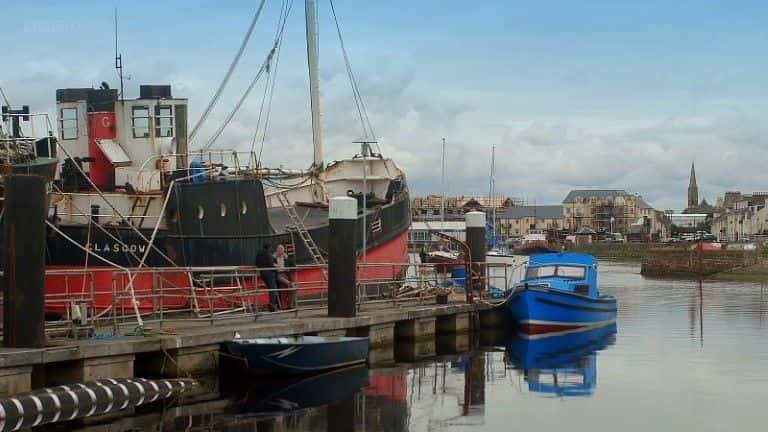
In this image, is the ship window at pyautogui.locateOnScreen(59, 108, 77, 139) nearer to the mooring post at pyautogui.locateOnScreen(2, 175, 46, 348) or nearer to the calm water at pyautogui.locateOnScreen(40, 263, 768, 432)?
the calm water at pyautogui.locateOnScreen(40, 263, 768, 432)

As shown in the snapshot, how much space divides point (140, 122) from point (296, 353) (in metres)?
14.2

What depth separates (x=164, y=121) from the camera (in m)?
32.4

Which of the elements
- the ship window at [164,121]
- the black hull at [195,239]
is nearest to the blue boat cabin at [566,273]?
the black hull at [195,239]

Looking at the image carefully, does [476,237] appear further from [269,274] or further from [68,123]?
[68,123]

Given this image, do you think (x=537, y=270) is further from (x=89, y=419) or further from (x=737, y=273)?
(x=737, y=273)

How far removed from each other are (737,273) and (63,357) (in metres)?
58.2

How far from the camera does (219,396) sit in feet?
61.6

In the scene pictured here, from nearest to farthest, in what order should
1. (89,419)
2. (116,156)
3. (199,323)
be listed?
(89,419)
(199,323)
(116,156)

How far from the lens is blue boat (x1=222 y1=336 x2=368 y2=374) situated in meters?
19.8

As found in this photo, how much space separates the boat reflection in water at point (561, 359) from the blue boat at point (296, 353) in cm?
360

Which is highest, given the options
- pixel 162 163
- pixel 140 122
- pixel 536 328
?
pixel 140 122

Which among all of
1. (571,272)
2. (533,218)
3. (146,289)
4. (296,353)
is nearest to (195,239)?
(146,289)

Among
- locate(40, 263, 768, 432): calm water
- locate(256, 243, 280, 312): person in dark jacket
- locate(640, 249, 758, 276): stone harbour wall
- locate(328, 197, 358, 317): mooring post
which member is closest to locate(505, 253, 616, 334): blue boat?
locate(40, 263, 768, 432): calm water

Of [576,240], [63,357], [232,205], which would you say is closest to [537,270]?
[232,205]
